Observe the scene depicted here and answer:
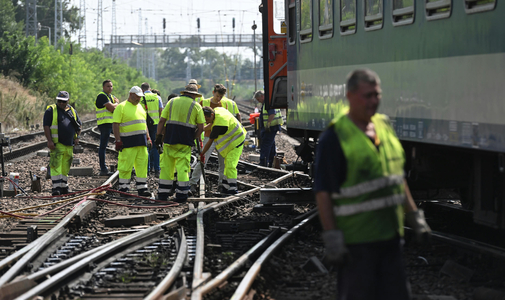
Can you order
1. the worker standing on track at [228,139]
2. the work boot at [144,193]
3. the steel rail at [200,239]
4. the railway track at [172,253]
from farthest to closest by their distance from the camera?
the work boot at [144,193] → the worker standing on track at [228,139] → the steel rail at [200,239] → the railway track at [172,253]

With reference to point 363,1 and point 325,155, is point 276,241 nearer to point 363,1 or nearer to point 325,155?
point 363,1

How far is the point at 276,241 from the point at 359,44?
7.84ft

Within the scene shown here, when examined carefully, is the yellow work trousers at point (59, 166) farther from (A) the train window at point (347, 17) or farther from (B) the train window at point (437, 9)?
(B) the train window at point (437, 9)

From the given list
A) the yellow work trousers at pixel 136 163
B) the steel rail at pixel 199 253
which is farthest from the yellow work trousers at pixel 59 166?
the steel rail at pixel 199 253

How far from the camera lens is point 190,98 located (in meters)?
10.9

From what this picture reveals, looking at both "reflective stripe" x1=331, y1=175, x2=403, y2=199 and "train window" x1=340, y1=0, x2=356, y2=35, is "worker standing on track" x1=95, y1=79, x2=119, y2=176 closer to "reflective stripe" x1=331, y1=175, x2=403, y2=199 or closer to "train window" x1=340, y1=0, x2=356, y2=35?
"train window" x1=340, y1=0, x2=356, y2=35

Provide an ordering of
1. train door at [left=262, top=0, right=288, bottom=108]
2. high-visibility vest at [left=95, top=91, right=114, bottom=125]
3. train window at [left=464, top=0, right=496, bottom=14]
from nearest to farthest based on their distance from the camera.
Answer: train window at [left=464, top=0, right=496, bottom=14]
train door at [left=262, top=0, right=288, bottom=108]
high-visibility vest at [left=95, top=91, right=114, bottom=125]

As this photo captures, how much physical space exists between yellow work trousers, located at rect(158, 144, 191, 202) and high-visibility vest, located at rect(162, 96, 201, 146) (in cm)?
13

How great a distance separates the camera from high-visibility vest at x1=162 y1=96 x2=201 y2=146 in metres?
10.8

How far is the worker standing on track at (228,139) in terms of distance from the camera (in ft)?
36.8

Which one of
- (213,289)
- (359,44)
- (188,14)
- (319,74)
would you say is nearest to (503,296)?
(213,289)

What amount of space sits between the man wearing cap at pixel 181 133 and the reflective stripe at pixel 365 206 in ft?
23.1

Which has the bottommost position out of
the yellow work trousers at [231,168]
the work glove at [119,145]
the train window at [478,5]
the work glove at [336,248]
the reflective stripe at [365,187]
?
the yellow work trousers at [231,168]

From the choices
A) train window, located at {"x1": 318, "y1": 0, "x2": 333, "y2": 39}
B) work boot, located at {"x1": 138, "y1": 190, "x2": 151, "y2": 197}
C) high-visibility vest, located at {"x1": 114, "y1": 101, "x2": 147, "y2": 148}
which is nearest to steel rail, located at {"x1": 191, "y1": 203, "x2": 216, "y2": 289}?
work boot, located at {"x1": 138, "y1": 190, "x2": 151, "y2": 197}
